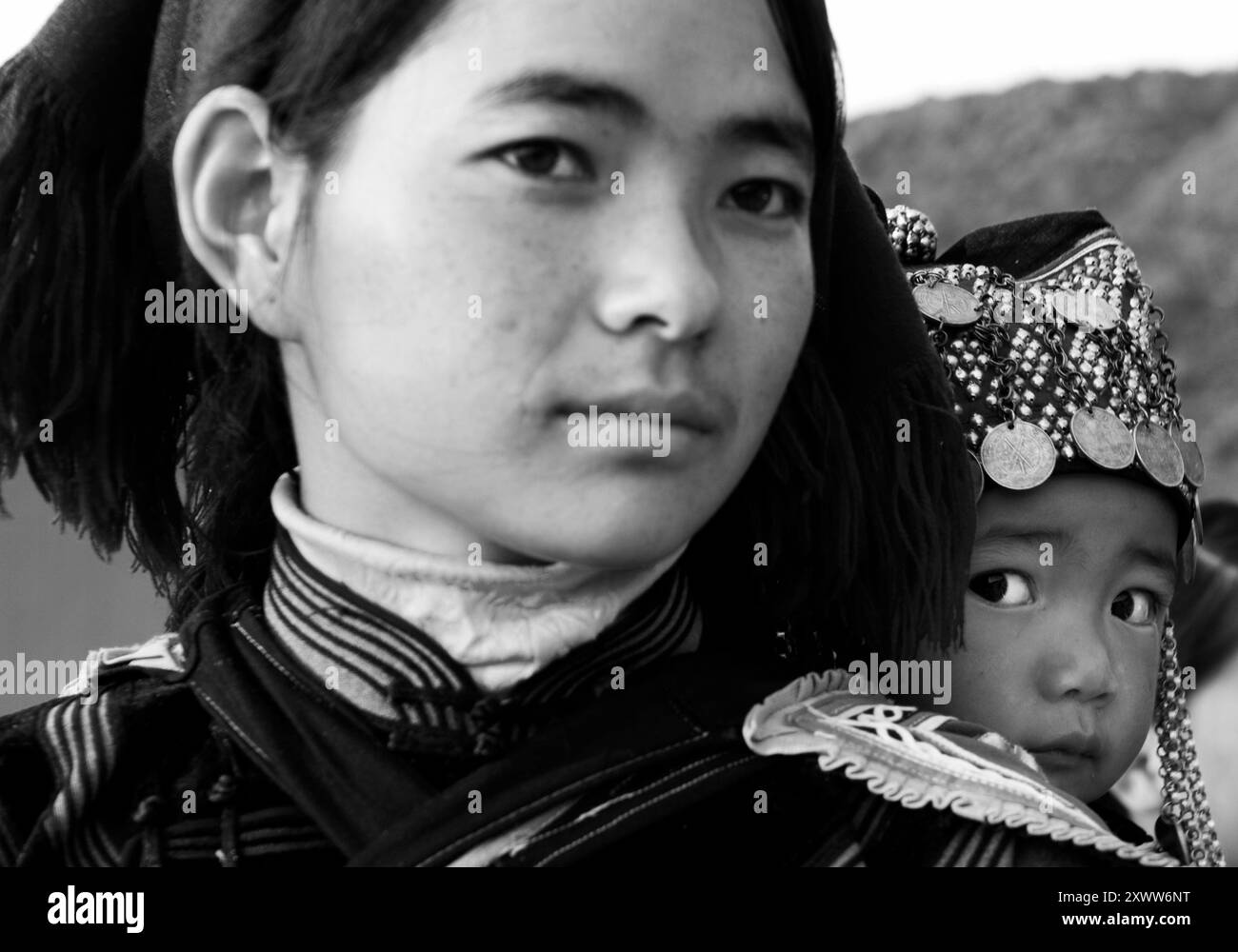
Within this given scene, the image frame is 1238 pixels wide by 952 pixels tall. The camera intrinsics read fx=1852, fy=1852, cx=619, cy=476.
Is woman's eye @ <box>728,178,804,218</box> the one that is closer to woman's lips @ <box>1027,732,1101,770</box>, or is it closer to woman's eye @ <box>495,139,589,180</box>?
woman's eye @ <box>495,139,589,180</box>

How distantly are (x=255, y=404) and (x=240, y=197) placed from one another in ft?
0.77

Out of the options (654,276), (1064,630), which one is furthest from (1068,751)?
(654,276)

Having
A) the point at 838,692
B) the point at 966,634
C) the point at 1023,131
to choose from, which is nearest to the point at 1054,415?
the point at 966,634

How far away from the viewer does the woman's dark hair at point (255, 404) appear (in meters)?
1.68

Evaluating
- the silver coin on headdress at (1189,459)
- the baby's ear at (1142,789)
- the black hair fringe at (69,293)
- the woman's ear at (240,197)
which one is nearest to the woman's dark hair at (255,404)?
the black hair fringe at (69,293)

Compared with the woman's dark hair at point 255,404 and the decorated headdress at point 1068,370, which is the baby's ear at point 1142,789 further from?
the woman's dark hair at point 255,404

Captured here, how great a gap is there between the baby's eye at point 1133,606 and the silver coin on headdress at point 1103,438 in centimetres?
15

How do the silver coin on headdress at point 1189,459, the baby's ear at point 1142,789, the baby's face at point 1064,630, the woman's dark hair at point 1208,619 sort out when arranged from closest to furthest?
the baby's face at point 1064,630 → the silver coin on headdress at point 1189,459 → the baby's ear at point 1142,789 → the woman's dark hair at point 1208,619

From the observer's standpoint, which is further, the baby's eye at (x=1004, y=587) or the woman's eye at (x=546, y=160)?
the baby's eye at (x=1004, y=587)

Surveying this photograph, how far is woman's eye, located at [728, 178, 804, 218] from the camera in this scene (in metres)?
1.46

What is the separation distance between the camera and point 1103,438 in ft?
6.59

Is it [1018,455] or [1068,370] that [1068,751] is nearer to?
[1018,455]
